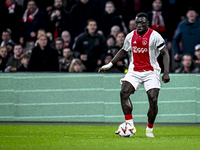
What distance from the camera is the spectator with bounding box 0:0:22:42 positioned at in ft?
49.3

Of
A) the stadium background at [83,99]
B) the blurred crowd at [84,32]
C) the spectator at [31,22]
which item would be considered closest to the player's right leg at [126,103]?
the stadium background at [83,99]

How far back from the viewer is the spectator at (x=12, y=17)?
A: 15.0 m

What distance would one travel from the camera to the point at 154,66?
8336 millimetres

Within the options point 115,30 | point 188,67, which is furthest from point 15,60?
point 188,67

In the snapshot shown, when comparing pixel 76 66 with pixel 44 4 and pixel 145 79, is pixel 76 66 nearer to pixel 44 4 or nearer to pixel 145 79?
pixel 44 4

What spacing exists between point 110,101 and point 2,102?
290 cm

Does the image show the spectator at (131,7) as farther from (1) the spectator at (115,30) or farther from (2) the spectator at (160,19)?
(2) the spectator at (160,19)

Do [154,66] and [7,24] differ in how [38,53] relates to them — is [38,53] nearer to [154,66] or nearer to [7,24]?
[7,24]

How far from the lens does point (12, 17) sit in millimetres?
15109

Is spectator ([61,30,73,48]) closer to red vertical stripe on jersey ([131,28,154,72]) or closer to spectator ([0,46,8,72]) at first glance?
spectator ([0,46,8,72])

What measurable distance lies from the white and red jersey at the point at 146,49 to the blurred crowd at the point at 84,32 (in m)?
3.78

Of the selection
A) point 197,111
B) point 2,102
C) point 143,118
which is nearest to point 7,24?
point 2,102

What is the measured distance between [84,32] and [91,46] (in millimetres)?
546

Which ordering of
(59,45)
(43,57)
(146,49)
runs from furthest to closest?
(59,45), (43,57), (146,49)
